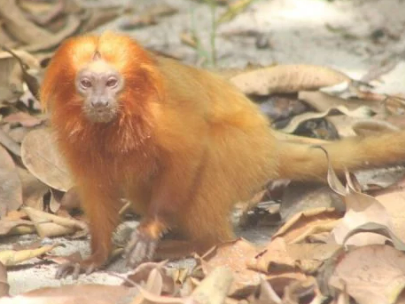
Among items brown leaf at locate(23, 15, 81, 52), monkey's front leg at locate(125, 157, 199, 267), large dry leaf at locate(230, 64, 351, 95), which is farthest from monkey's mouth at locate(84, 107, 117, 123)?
brown leaf at locate(23, 15, 81, 52)

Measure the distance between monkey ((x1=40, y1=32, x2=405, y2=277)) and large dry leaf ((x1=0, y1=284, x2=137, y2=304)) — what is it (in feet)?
1.76

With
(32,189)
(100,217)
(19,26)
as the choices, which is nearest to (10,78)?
(19,26)

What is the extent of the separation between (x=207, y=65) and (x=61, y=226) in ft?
8.45

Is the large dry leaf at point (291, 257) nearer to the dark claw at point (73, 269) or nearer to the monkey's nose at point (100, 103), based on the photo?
the dark claw at point (73, 269)

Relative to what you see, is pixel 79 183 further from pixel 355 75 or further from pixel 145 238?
pixel 355 75

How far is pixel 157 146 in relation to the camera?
5098 millimetres

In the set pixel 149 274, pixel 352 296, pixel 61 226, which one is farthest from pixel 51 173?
pixel 352 296

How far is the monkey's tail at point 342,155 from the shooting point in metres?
5.55

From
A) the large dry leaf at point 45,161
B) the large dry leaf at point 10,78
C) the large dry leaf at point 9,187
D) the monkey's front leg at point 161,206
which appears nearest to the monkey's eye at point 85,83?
the monkey's front leg at point 161,206

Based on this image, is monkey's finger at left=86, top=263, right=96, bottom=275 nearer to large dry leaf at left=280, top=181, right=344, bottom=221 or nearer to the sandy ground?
large dry leaf at left=280, top=181, right=344, bottom=221

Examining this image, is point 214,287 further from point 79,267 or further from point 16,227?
point 16,227

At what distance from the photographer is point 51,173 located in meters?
6.15

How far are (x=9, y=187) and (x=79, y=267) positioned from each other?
105 centimetres

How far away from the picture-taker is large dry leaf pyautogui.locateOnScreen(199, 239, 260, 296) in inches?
186
